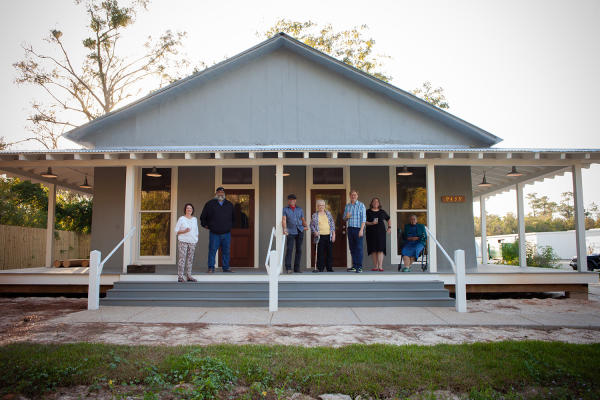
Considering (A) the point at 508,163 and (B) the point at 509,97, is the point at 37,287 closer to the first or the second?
(A) the point at 508,163

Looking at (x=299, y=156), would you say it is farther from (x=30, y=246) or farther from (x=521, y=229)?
(x=30, y=246)

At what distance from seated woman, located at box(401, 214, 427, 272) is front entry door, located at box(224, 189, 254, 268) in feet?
12.6

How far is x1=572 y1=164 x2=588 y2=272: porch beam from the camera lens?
31.1ft

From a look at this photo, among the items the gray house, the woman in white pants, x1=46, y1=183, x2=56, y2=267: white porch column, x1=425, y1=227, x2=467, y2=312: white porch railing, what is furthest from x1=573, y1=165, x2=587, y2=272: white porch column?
x1=46, y1=183, x2=56, y2=267: white porch column

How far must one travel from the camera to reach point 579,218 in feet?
31.2

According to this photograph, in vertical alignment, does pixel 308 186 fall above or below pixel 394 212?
above

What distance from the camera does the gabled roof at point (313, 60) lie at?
11180mm

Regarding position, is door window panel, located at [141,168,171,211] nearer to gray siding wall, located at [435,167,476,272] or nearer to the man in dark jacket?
the man in dark jacket

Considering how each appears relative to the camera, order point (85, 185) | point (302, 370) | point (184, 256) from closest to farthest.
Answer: point (302, 370), point (184, 256), point (85, 185)

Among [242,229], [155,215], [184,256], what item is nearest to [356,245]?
[242,229]

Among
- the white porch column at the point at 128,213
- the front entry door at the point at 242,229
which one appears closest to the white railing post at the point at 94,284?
the white porch column at the point at 128,213

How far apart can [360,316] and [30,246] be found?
15.2 metres

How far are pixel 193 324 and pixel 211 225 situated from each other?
284 centimetres

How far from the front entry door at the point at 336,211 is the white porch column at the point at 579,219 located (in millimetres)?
5253
